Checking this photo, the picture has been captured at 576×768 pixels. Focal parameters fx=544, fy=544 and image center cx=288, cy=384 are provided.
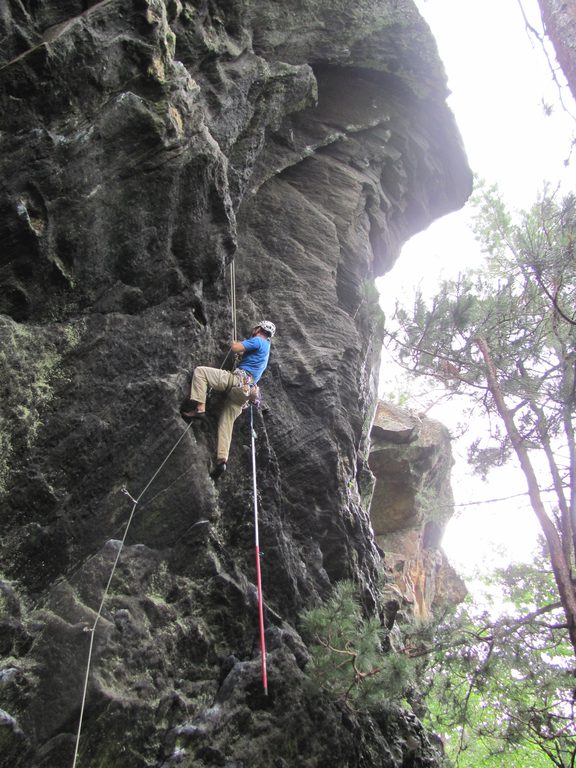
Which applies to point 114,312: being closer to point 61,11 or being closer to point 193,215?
point 193,215

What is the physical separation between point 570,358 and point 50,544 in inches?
296

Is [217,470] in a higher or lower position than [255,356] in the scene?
lower

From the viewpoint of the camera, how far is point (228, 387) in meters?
6.06

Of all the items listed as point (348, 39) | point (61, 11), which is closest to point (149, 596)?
point (61, 11)

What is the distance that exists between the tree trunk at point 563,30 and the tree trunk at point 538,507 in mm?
3992

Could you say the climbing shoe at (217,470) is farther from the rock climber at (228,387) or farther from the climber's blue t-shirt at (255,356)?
the climber's blue t-shirt at (255,356)

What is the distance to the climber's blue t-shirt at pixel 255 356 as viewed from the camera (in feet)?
21.0

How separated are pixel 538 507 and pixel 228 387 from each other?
4.77 metres

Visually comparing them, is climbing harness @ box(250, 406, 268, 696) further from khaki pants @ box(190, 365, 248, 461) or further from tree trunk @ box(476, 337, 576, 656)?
tree trunk @ box(476, 337, 576, 656)

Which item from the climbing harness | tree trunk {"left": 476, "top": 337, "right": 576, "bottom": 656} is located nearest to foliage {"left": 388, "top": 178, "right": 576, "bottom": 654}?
tree trunk {"left": 476, "top": 337, "right": 576, "bottom": 656}

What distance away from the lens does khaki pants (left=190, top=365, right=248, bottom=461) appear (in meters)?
5.82

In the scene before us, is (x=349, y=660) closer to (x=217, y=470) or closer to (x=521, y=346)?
(x=217, y=470)

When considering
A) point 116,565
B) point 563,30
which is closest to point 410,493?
point 116,565

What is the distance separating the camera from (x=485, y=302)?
8906 mm
